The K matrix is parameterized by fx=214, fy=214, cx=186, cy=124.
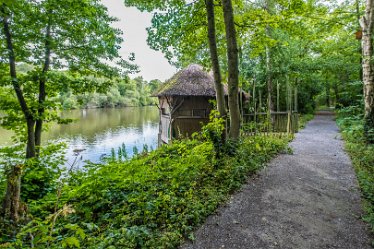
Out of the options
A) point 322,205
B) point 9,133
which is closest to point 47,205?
point 322,205

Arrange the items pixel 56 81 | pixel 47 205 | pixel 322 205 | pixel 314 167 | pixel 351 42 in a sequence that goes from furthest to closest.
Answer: pixel 351 42, pixel 314 167, pixel 56 81, pixel 322 205, pixel 47 205

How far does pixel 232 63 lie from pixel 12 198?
522 cm

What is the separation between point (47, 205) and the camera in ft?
11.4

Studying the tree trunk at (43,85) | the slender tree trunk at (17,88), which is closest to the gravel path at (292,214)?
the tree trunk at (43,85)

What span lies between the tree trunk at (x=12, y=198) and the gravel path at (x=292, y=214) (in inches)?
87.3

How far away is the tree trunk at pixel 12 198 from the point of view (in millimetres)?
2733

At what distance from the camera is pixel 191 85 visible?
1288cm

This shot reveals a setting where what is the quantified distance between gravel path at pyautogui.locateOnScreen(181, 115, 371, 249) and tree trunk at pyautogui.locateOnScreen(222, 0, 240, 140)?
1496 mm

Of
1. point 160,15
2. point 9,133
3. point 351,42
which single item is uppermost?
point 351,42

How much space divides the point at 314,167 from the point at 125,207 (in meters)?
5.00

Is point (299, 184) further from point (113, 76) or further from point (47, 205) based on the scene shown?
point (113, 76)

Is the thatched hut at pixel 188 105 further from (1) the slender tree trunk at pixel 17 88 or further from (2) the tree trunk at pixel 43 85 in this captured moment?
(1) the slender tree trunk at pixel 17 88

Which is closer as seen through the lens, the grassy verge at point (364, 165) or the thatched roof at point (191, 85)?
the grassy verge at point (364, 165)

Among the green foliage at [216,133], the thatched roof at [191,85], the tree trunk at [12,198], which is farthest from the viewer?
the thatched roof at [191,85]
